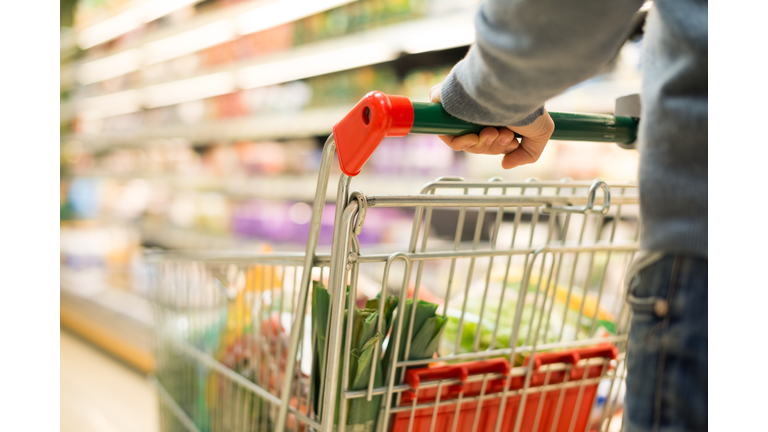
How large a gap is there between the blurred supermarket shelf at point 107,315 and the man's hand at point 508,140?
2.30 m

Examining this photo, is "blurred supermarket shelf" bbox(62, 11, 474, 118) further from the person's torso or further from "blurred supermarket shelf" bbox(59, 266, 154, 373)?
the person's torso

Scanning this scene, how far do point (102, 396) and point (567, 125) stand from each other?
8.85 ft

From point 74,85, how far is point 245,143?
3082mm

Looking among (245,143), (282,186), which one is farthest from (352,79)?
(245,143)

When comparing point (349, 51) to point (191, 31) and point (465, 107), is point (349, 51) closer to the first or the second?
point (191, 31)

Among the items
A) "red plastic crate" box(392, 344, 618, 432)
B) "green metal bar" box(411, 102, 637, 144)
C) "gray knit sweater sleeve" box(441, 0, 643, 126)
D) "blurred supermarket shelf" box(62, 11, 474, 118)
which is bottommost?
"red plastic crate" box(392, 344, 618, 432)

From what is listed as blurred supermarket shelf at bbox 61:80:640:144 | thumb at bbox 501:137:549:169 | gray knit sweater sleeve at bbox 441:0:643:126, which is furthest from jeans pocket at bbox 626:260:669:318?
blurred supermarket shelf at bbox 61:80:640:144

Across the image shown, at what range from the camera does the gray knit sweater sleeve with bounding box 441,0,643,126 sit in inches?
18.7

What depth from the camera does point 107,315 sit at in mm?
3207

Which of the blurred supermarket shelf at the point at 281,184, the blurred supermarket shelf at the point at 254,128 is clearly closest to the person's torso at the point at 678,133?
the blurred supermarket shelf at the point at 281,184

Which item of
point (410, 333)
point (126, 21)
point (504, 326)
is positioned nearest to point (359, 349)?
point (410, 333)

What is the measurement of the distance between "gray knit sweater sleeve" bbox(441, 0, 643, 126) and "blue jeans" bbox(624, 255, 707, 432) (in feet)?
0.66

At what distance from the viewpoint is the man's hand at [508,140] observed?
684mm

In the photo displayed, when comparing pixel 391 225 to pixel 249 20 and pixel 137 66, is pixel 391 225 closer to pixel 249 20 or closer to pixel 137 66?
pixel 249 20
